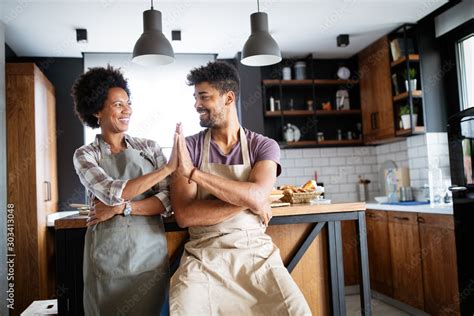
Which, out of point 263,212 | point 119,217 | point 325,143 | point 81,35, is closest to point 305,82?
point 325,143

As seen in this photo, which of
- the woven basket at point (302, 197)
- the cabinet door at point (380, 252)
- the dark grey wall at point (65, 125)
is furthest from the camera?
the dark grey wall at point (65, 125)

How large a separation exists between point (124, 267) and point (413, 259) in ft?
10.2

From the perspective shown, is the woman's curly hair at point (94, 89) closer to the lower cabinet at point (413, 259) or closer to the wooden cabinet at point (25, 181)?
the wooden cabinet at point (25, 181)

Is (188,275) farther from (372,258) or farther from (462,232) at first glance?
(372,258)

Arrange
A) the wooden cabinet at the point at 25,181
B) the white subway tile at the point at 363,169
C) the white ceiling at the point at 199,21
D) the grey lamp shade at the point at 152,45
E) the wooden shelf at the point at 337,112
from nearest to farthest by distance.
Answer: the grey lamp shade at the point at 152,45 < the white ceiling at the point at 199,21 < the wooden cabinet at the point at 25,181 < the wooden shelf at the point at 337,112 < the white subway tile at the point at 363,169

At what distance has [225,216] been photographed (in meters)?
1.98

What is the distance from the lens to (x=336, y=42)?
5.28 m

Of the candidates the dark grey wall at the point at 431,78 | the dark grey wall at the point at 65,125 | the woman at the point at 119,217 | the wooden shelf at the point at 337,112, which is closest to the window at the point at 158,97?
the dark grey wall at the point at 65,125

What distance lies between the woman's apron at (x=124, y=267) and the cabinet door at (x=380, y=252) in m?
3.23

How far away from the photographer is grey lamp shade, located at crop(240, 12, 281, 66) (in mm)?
3152

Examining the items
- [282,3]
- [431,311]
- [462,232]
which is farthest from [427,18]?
[431,311]

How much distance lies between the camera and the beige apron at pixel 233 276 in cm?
184

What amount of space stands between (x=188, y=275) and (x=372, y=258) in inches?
137

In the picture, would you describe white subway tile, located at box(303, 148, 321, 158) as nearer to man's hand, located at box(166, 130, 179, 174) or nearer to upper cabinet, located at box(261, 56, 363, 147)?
upper cabinet, located at box(261, 56, 363, 147)
